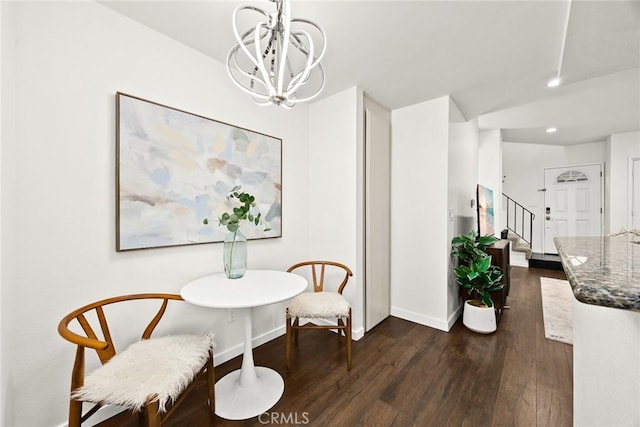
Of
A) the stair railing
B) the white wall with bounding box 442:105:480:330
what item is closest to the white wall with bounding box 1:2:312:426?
the white wall with bounding box 442:105:480:330

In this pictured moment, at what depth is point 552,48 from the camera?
1.85 m

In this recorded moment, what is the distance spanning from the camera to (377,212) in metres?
2.70

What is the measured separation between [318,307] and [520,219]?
634 cm

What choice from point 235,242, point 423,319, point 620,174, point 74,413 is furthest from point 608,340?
point 620,174

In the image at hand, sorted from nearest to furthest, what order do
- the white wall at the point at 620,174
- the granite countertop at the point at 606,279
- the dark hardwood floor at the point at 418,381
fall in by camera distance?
the granite countertop at the point at 606,279, the dark hardwood floor at the point at 418,381, the white wall at the point at 620,174

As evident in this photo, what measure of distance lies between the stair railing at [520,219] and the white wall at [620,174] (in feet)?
4.41

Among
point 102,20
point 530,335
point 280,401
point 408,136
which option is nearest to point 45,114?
point 102,20

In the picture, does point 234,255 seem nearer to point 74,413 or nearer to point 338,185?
point 74,413

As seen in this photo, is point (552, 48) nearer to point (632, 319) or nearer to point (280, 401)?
point (632, 319)

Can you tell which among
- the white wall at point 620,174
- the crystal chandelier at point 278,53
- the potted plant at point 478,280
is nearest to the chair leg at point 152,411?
the crystal chandelier at point 278,53

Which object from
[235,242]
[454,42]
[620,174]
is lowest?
[235,242]

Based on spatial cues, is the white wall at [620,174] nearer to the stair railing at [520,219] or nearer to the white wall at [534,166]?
the white wall at [534,166]

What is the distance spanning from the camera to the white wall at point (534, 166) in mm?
5414

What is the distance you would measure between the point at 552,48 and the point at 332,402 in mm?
2924
